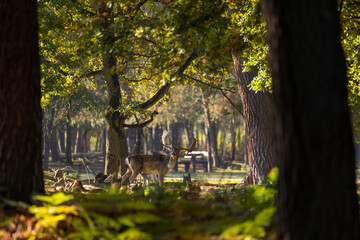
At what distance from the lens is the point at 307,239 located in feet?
11.4

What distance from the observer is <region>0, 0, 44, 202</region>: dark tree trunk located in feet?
17.5

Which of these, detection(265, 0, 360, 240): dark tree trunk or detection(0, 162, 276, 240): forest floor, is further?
detection(0, 162, 276, 240): forest floor

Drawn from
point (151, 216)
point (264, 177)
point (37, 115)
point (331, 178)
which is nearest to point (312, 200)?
point (331, 178)

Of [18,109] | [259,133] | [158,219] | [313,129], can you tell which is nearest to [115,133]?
[259,133]

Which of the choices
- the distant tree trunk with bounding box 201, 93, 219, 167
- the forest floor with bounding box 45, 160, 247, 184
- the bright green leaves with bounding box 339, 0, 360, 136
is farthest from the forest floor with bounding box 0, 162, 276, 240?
the distant tree trunk with bounding box 201, 93, 219, 167

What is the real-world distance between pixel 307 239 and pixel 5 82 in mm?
3648

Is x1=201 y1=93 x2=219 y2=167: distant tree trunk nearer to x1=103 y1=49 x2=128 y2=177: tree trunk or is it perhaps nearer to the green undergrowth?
x1=103 y1=49 x2=128 y2=177: tree trunk

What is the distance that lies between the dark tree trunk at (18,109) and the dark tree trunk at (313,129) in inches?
118

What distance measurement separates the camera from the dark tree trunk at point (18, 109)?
5.33 metres

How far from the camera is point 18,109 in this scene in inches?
212

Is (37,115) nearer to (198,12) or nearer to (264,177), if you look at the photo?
(198,12)

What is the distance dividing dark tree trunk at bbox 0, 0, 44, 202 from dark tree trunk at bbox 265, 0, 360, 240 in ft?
9.81

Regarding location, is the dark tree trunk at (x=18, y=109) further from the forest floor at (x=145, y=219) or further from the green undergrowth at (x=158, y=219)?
the green undergrowth at (x=158, y=219)

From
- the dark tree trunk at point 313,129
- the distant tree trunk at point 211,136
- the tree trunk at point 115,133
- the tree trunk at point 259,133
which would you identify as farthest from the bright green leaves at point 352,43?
the distant tree trunk at point 211,136
